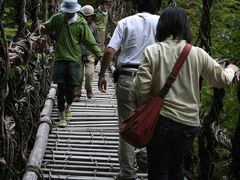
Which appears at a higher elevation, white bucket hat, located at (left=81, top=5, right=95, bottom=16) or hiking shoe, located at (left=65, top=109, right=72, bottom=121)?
white bucket hat, located at (left=81, top=5, right=95, bottom=16)

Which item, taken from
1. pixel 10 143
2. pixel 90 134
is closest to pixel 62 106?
pixel 90 134

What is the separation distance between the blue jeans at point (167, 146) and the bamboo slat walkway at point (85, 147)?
1084 millimetres

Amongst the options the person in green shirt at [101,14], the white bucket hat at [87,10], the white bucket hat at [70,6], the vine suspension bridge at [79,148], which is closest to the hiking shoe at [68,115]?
the vine suspension bridge at [79,148]

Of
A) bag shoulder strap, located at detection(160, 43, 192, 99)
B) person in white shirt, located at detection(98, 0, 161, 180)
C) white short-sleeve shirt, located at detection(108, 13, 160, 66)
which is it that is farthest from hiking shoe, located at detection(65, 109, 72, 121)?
bag shoulder strap, located at detection(160, 43, 192, 99)

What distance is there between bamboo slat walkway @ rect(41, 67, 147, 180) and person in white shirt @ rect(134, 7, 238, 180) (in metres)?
1.25

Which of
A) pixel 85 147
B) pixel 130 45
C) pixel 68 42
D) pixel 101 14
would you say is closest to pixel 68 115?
pixel 68 42

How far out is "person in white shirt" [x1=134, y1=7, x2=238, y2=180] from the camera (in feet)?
8.98

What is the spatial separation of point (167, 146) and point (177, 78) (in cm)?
38

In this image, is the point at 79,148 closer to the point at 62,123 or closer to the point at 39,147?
the point at 39,147

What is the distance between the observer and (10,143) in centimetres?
274

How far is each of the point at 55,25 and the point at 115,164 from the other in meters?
1.84

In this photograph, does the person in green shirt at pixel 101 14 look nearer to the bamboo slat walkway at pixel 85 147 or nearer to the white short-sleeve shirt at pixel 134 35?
the bamboo slat walkway at pixel 85 147

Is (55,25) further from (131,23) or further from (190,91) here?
(190,91)

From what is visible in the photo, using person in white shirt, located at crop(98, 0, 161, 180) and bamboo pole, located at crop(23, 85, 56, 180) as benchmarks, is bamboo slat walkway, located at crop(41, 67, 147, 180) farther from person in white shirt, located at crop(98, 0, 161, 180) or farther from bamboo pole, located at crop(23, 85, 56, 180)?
person in white shirt, located at crop(98, 0, 161, 180)
